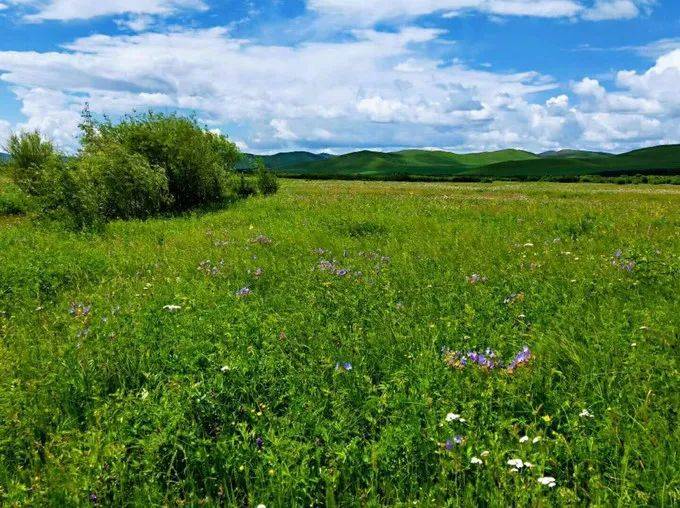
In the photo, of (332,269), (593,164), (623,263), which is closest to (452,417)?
(332,269)

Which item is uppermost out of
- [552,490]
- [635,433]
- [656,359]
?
[656,359]

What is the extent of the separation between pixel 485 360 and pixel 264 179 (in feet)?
96.7

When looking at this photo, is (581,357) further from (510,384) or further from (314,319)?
(314,319)

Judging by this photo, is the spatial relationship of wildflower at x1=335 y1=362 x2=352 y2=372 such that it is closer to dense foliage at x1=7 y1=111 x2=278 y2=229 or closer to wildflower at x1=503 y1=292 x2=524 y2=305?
wildflower at x1=503 y1=292 x2=524 y2=305

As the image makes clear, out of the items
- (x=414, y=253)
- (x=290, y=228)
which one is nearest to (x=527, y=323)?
(x=414, y=253)

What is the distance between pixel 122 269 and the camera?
29.5ft

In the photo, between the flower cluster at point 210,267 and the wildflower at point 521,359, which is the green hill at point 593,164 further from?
the wildflower at point 521,359

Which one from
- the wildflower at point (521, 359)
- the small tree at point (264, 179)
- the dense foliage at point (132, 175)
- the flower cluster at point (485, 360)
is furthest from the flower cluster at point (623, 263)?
the small tree at point (264, 179)

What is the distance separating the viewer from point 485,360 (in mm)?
4125

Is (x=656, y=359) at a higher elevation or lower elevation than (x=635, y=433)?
higher

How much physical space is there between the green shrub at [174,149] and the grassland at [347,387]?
14314 millimetres

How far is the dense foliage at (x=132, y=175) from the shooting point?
17281 millimetres

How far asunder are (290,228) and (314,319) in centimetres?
870

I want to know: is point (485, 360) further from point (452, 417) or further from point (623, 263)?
point (623, 263)
